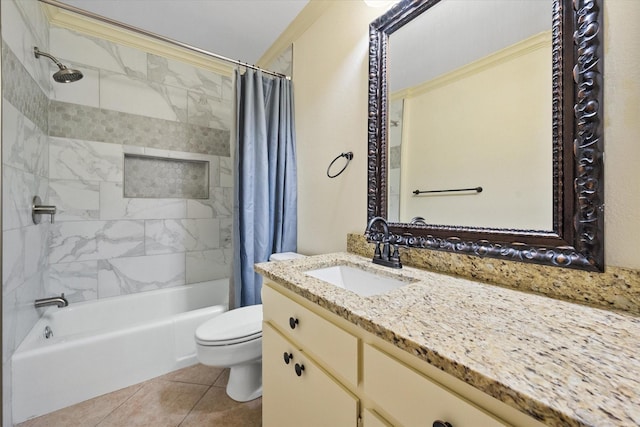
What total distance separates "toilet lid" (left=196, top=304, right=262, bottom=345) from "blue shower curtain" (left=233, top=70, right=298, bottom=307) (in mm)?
227

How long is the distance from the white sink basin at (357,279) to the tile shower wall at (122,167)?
67.3 inches

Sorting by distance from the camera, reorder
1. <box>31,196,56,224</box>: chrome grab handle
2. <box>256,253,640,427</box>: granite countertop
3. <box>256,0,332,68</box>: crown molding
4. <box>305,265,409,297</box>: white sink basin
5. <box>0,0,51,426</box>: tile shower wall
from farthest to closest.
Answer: <box>256,0,332,68</box>: crown molding
<box>31,196,56,224</box>: chrome grab handle
<box>0,0,51,426</box>: tile shower wall
<box>305,265,409,297</box>: white sink basin
<box>256,253,640,427</box>: granite countertop

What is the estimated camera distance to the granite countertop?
0.34 metres

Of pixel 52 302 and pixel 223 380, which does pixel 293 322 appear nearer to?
pixel 223 380

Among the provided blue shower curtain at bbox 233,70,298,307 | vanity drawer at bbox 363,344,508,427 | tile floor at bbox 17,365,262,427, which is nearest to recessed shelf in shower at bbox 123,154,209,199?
blue shower curtain at bbox 233,70,298,307

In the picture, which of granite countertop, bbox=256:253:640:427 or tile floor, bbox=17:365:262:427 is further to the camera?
tile floor, bbox=17:365:262:427

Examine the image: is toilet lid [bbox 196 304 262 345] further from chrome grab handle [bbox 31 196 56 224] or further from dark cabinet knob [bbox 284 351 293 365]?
chrome grab handle [bbox 31 196 56 224]

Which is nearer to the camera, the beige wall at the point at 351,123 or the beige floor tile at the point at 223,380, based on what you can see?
the beige wall at the point at 351,123

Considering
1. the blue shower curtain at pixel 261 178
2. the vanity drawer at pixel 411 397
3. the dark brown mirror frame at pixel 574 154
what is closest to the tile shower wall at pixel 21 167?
the blue shower curtain at pixel 261 178

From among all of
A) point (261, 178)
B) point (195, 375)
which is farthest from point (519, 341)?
point (195, 375)

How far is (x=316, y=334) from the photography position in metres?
0.77

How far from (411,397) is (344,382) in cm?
22

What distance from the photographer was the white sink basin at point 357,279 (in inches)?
41.3

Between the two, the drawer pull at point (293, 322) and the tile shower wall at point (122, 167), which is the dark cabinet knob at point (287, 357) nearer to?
the drawer pull at point (293, 322)
